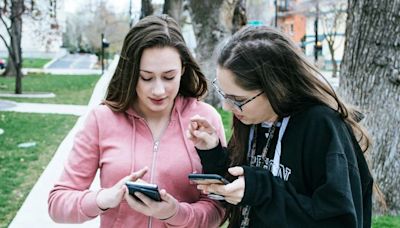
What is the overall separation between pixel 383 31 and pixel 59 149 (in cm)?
539

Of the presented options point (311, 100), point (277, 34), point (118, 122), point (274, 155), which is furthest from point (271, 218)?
point (118, 122)

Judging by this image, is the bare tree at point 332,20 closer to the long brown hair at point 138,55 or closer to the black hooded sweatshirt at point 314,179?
the long brown hair at point 138,55

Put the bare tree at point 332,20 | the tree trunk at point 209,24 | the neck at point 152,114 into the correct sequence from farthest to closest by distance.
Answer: the bare tree at point 332,20 → the tree trunk at point 209,24 → the neck at point 152,114

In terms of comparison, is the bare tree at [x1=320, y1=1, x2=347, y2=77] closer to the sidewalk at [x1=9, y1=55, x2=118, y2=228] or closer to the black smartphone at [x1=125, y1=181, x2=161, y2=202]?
the sidewalk at [x1=9, y1=55, x2=118, y2=228]

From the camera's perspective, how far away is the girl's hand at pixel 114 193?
189cm

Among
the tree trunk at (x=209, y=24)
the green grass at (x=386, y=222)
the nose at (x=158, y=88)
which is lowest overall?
the green grass at (x=386, y=222)

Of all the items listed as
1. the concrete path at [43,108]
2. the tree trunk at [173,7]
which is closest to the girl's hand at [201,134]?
the concrete path at [43,108]

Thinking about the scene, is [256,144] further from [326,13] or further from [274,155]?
[326,13]

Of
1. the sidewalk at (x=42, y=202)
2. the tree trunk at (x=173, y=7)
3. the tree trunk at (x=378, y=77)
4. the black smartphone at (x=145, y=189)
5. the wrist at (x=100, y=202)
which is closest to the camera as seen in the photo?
the black smartphone at (x=145, y=189)

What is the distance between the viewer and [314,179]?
1774 millimetres

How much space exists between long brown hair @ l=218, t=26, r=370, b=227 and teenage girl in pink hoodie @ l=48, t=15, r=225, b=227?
1.10 feet

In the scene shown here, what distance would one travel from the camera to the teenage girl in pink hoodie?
82.0 inches

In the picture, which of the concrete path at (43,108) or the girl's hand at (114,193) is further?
the concrete path at (43,108)

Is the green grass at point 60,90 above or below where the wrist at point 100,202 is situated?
below
